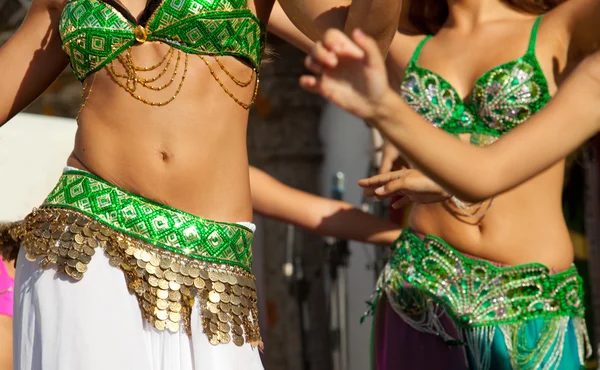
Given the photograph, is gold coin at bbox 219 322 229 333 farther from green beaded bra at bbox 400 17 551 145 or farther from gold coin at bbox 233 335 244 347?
green beaded bra at bbox 400 17 551 145

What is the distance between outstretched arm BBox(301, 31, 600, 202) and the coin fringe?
25.5 inches

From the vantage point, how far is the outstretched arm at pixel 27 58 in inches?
110

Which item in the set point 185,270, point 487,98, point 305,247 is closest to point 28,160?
point 185,270

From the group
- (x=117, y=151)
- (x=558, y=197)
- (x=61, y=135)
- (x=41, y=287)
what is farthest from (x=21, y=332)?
(x=558, y=197)

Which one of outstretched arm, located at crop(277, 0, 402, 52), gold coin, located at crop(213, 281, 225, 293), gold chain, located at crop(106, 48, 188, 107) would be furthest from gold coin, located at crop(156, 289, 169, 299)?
outstretched arm, located at crop(277, 0, 402, 52)

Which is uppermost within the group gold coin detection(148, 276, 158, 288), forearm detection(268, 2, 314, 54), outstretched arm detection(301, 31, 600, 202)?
forearm detection(268, 2, 314, 54)

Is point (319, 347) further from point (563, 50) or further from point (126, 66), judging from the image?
point (126, 66)

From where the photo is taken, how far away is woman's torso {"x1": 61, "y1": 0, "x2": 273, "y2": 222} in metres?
2.50

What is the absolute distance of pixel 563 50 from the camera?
3537mm

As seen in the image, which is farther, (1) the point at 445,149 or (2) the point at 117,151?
(2) the point at 117,151

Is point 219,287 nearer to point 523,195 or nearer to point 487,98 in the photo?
point 523,195

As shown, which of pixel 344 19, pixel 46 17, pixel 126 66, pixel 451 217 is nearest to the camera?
pixel 344 19

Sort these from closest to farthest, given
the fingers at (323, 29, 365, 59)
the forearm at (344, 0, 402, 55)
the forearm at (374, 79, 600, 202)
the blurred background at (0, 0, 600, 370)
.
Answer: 1. the fingers at (323, 29, 365, 59)
2. the forearm at (374, 79, 600, 202)
3. the forearm at (344, 0, 402, 55)
4. the blurred background at (0, 0, 600, 370)

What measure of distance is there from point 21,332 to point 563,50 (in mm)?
1907
